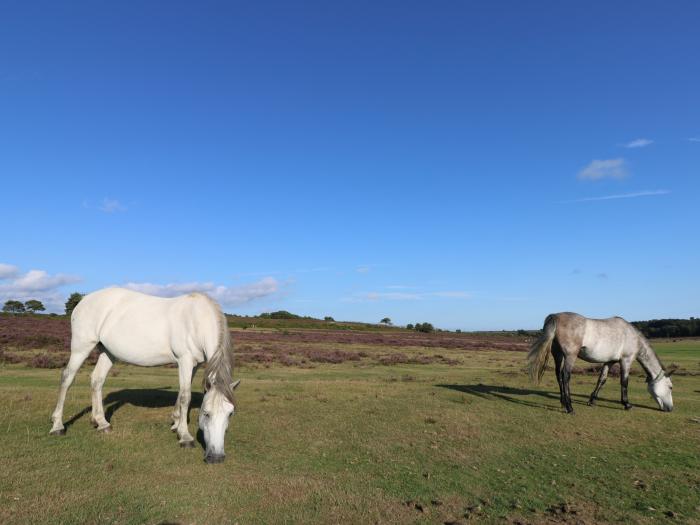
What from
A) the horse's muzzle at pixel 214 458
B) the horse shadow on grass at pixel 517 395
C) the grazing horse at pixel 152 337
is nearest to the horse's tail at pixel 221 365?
the grazing horse at pixel 152 337

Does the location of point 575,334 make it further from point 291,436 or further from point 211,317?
point 211,317

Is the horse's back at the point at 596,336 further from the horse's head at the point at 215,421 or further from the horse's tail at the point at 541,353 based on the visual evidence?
the horse's head at the point at 215,421

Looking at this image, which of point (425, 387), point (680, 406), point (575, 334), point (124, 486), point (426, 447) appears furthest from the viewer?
point (425, 387)

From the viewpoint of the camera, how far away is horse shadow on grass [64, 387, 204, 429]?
1171cm

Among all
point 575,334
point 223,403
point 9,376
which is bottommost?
point 9,376

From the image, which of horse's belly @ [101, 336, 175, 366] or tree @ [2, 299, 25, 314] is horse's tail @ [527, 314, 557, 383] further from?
tree @ [2, 299, 25, 314]

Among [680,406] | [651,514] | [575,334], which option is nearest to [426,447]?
[651,514]

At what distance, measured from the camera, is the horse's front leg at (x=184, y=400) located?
29.6ft

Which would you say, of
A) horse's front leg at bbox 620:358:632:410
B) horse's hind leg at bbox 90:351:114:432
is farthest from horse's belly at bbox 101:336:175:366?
horse's front leg at bbox 620:358:632:410

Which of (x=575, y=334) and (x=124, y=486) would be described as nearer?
(x=124, y=486)

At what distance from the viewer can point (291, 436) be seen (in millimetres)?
10086

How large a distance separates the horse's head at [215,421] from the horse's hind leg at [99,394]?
324cm

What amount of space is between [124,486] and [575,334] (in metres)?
12.7

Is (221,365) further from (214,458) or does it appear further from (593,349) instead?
(593,349)
